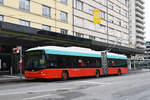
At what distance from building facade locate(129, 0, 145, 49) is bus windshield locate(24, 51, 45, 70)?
76.3 m

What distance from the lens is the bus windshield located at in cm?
1688

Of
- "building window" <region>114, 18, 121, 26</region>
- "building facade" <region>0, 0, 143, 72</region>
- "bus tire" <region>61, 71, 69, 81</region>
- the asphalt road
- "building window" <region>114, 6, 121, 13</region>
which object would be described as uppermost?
"building window" <region>114, 6, 121, 13</region>

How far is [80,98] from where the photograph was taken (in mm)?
9023

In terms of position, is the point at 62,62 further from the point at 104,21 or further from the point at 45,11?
the point at 104,21

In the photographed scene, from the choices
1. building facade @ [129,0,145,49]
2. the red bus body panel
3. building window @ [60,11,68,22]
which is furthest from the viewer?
building facade @ [129,0,145,49]

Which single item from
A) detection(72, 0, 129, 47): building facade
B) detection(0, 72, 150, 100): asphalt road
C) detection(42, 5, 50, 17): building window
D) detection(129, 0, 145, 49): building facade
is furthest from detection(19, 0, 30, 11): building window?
detection(129, 0, 145, 49): building facade

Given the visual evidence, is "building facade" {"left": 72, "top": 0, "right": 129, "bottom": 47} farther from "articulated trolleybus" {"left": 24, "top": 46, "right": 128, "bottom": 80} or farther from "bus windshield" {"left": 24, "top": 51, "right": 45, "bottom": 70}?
"bus windshield" {"left": 24, "top": 51, "right": 45, "bottom": 70}

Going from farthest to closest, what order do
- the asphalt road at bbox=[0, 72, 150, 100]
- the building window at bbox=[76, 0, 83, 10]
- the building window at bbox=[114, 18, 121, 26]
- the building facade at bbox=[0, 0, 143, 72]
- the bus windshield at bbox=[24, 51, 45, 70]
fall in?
the building window at bbox=[114, 18, 121, 26] < the building window at bbox=[76, 0, 83, 10] < the building facade at bbox=[0, 0, 143, 72] < the bus windshield at bbox=[24, 51, 45, 70] < the asphalt road at bbox=[0, 72, 150, 100]

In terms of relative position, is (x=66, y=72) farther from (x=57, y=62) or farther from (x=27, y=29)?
(x=27, y=29)

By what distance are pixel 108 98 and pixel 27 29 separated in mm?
13876

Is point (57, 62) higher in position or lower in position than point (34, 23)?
lower

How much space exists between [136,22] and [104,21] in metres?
51.2

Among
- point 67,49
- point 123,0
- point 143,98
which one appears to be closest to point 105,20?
point 123,0

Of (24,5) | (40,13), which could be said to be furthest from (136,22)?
(24,5)
